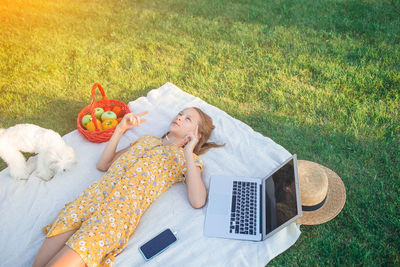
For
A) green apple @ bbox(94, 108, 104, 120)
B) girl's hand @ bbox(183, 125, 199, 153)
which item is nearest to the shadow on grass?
girl's hand @ bbox(183, 125, 199, 153)

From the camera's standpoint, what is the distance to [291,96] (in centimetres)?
448

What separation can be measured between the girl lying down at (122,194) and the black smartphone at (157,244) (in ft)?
0.62

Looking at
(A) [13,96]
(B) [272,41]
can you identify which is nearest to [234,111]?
(B) [272,41]

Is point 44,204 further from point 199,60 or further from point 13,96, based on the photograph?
point 199,60

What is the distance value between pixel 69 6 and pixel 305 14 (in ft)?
17.6

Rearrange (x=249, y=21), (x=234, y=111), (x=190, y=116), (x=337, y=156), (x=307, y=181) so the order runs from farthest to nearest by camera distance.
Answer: (x=249, y=21) → (x=234, y=111) → (x=337, y=156) → (x=190, y=116) → (x=307, y=181)

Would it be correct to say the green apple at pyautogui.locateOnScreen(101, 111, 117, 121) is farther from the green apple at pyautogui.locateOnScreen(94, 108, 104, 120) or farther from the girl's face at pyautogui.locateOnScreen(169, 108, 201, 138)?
the girl's face at pyautogui.locateOnScreen(169, 108, 201, 138)

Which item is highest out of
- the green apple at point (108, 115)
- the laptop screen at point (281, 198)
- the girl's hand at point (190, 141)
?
the girl's hand at point (190, 141)

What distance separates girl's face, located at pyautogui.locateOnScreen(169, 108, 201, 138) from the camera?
329 cm

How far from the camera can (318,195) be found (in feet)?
8.76

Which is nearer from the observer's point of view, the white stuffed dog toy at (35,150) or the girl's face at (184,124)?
the white stuffed dog toy at (35,150)

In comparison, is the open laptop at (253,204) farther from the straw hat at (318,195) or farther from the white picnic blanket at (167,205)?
the straw hat at (318,195)

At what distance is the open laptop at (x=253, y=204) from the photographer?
2.47 meters

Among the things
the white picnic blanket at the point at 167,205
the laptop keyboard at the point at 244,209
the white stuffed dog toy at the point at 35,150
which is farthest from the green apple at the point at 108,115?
the laptop keyboard at the point at 244,209
